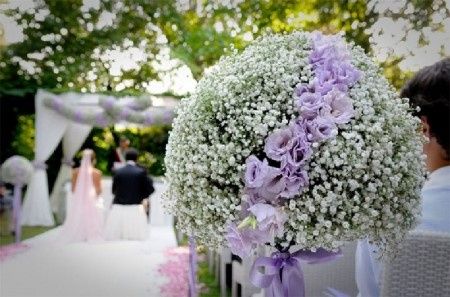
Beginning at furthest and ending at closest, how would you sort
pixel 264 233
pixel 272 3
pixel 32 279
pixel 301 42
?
pixel 272 3 < pixel 32 279 < pixel 301 42 < pixel 264 233

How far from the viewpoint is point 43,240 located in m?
8.93

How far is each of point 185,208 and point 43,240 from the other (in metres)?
8.06

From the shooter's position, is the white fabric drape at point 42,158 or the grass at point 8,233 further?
the white fabric drape at point 42,158

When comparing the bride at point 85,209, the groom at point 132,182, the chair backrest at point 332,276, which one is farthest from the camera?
the bride at point 85,209

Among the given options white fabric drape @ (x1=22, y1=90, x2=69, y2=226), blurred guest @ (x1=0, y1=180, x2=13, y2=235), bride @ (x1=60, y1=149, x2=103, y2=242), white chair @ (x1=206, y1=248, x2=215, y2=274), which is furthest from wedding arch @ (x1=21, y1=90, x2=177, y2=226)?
white chair @ (x1=206, y1=248, x2=215, y2=274)

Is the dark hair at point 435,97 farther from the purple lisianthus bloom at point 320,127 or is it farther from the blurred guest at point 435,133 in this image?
the purple lisianthus bloom at point 320,127

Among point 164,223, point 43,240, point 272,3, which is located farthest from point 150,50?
point 43,240

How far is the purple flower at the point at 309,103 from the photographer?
1.16 metres

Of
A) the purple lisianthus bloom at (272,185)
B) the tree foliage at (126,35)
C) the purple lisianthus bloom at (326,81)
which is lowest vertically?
the purple lisianthus bloom at (272,185)

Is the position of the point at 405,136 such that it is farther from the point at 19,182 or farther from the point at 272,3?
the point at 272,3

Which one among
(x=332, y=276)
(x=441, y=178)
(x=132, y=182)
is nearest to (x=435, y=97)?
(x=441, y=178)

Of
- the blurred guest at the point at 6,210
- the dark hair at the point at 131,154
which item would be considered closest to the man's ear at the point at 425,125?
the dark hair at the point at 131,154

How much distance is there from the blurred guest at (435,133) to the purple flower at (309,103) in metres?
0.56

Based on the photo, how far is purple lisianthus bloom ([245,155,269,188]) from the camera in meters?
1.14
